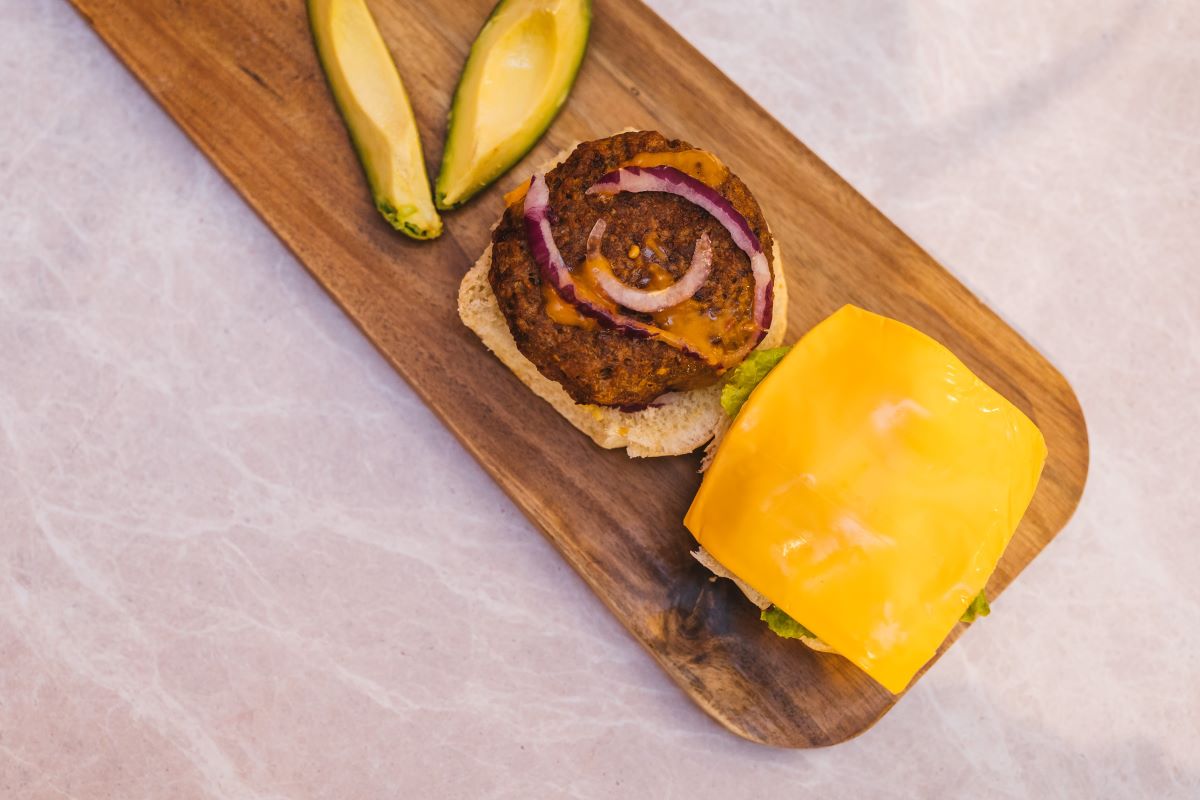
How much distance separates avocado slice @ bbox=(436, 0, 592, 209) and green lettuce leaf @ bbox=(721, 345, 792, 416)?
1.13 meters

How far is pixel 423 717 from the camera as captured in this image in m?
3.35

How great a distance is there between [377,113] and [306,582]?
5.61 ft

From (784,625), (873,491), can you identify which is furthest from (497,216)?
(784,625)

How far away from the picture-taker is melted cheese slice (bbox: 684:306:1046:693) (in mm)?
2709

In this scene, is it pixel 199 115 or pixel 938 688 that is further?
pixel 938 688

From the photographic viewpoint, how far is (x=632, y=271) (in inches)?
111

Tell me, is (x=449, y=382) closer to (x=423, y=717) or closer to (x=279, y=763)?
(x=423, y=717)

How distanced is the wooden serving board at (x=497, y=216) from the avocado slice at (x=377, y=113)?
87 millimetres

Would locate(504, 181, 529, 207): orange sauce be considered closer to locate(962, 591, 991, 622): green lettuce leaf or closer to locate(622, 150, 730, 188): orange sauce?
locate(622, 150, 730, 188): orange sauce

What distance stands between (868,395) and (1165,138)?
2193mm

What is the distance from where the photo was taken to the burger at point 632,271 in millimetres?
2801

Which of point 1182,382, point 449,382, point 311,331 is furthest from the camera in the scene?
point 1182,382

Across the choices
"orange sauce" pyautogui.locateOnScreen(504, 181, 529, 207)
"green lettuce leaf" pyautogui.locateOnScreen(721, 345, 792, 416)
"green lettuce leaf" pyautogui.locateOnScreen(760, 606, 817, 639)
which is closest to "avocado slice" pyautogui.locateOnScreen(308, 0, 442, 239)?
"orange sauce" pyautogui.locateOnScreen(504, 181, 529, 207)

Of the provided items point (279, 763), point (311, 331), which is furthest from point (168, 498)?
point (279, 763)
